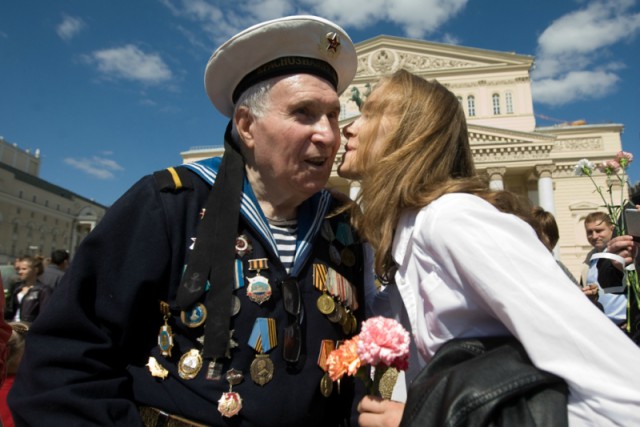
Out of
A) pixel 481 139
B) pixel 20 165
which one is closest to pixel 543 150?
pixel 481 139

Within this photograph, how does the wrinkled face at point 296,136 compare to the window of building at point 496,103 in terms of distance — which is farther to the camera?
the window of building at point 496,103

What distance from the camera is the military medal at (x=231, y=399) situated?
142 cm

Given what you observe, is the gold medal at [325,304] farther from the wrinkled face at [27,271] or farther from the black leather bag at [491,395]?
the wrinkled face at [27,271]

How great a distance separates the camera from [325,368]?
5.20 feet

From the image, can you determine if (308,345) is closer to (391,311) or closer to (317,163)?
(391,311)

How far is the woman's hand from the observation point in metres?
1.22

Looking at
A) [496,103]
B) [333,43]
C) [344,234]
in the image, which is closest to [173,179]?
[344,234]

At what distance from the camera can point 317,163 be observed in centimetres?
181

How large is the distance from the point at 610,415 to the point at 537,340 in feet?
0.65

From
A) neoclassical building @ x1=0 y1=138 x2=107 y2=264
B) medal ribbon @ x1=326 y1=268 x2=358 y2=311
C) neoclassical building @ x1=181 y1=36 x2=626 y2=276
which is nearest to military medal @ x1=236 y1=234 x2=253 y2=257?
medal ribbon @ x1=326 y1=268 x2=358 y2=311

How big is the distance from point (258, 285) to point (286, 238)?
1.00 ft

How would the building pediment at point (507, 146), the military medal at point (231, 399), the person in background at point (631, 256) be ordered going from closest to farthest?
the military medal at point (231, 399), the person in background at point (631, 256), the building pediment at point (507, 146)

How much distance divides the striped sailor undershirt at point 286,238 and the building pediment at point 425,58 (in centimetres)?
3602

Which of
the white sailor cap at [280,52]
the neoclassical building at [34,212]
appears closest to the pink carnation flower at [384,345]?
the white sailor cap at [280,52]
